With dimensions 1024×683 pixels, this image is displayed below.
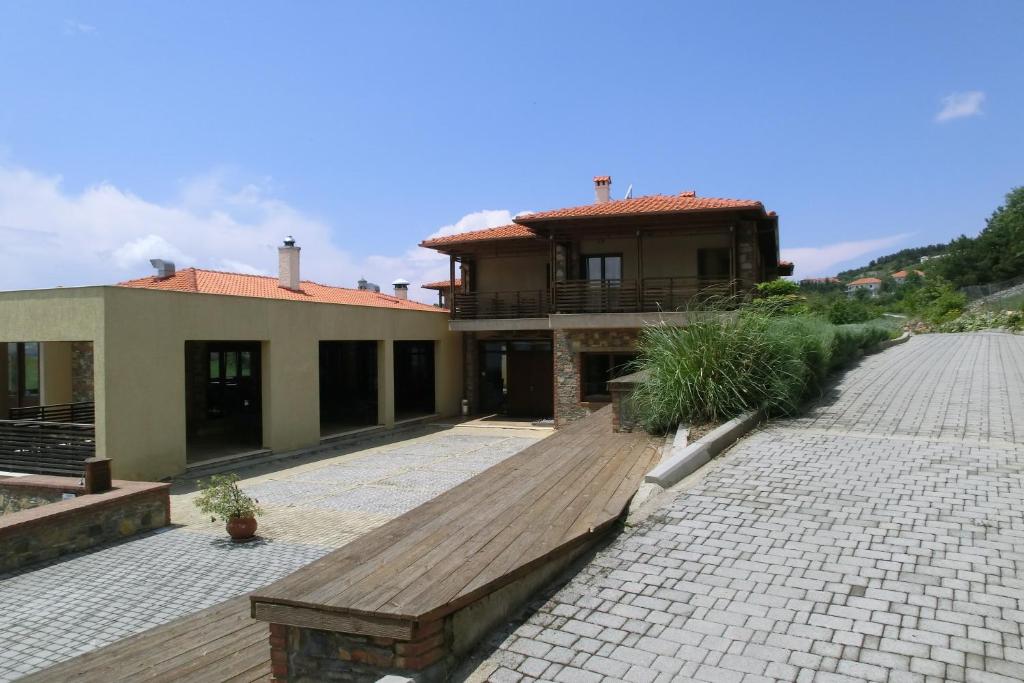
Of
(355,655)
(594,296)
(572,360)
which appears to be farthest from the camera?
(594,296)

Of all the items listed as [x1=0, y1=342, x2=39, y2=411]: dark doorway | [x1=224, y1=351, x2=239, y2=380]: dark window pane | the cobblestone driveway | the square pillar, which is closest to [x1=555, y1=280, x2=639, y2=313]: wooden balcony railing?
the square pillar

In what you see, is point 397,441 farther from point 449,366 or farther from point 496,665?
point 496,665

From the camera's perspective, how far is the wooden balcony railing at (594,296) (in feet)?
61.8

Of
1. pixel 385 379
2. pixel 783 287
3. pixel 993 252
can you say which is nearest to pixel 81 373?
pixel 385 379

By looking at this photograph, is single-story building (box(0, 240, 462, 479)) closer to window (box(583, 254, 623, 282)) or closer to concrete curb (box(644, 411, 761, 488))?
window (box(583, 254, 623, 282))

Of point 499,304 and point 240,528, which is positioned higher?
point 499,304

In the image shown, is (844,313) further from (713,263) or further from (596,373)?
(596,373)

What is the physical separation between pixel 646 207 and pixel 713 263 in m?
2.59

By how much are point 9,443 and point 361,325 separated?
8.03m

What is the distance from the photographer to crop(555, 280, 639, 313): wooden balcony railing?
18844 millimetres

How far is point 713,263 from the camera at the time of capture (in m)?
19.0

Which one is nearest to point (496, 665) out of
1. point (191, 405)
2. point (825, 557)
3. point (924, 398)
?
point (825, 557)

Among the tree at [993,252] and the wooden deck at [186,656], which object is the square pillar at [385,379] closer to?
the wooden deck at [186,656]

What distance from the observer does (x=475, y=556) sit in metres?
4.20
